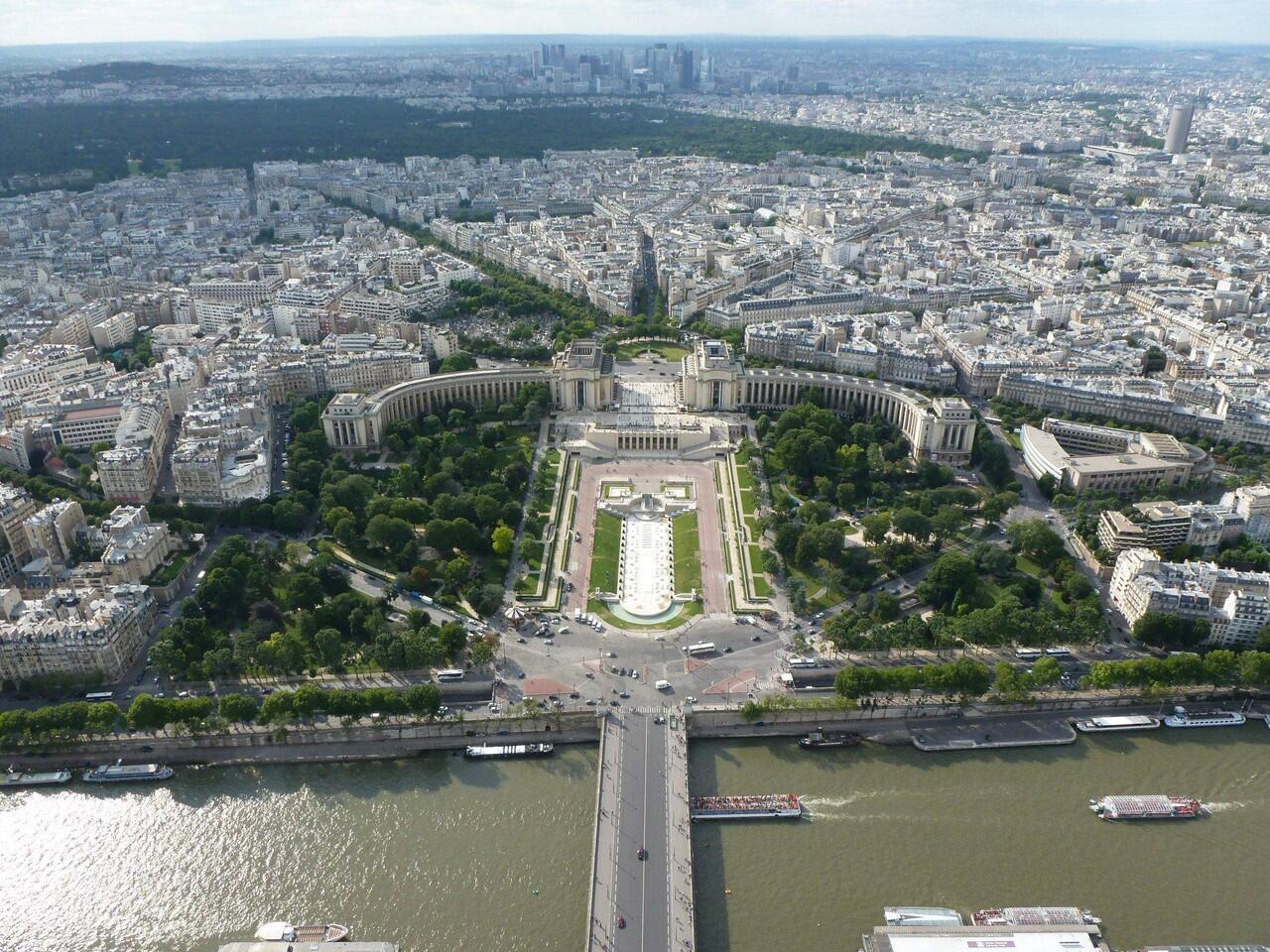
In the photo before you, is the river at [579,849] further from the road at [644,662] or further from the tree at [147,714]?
the road at [644,662]

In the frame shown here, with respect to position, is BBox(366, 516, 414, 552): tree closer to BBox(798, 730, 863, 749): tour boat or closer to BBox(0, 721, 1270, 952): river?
BBox(0, 721, 1270, 952): river

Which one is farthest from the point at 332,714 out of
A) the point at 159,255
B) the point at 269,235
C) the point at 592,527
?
the point at 269,235

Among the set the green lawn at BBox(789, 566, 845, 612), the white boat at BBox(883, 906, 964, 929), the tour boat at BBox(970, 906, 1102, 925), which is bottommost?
the tour boat at BBox(970, 906, 1102, 925)

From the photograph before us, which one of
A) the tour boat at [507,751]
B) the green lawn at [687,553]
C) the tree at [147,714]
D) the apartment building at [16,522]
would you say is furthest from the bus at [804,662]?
the apartment building at [16,522]

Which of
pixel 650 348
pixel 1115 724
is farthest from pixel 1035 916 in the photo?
pixel 650 348

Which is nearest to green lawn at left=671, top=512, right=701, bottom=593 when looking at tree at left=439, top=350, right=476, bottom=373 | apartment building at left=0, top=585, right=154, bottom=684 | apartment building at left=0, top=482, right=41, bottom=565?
apartment building at left=0, top=585, right=154, bottom=684
